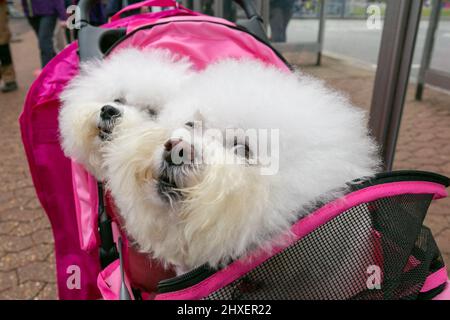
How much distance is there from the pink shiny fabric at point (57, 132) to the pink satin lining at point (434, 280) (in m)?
0.71

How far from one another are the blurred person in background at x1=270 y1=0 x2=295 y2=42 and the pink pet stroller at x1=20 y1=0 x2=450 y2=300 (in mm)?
2784

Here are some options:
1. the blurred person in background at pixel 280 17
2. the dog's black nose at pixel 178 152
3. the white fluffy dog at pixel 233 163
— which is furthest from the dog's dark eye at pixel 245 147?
the blurred person in background at pixel 280 17

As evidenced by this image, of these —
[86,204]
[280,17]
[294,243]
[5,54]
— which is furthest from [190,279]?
[5,54]

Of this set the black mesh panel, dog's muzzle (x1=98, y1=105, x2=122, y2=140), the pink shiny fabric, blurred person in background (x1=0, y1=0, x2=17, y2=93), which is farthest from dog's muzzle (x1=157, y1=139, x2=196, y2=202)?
blurred person in background (x1=0, y1=0, x2=17, y2=93)

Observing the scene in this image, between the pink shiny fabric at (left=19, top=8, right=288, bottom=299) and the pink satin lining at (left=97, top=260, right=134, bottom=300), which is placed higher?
the pink shiny fabric at (left=19, top=8, right=288, bottom=299)

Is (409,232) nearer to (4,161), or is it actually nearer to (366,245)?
(366,245)

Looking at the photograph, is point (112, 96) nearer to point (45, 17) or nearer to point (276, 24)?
point (276, 24)

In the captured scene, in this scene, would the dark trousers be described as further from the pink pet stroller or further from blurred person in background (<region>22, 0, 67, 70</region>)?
the pink pet stroller

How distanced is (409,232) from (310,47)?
483 cm

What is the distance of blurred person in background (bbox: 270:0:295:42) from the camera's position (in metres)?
4.06

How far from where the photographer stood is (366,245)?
77 centimetres

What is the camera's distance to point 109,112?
1.15 metres

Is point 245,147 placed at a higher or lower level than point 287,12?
lower

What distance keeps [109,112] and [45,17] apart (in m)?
3.96
